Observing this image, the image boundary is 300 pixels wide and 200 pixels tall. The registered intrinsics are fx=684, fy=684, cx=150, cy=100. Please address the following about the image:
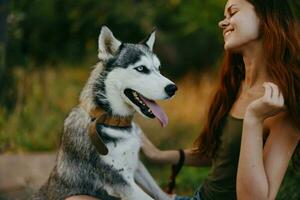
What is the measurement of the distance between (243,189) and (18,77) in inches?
243

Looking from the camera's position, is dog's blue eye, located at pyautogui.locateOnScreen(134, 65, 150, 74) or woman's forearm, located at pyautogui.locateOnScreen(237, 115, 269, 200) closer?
woman's forearm, located at pyautogui.locateOnScreen(237, 115, 269, 200)

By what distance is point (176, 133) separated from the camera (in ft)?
27.6

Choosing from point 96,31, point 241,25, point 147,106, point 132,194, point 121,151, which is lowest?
point 96,31

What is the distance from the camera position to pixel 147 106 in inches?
135

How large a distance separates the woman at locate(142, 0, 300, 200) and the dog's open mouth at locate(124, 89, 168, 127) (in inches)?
13.3

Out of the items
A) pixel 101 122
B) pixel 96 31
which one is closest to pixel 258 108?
pixel 101 122

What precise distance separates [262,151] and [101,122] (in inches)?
34.2

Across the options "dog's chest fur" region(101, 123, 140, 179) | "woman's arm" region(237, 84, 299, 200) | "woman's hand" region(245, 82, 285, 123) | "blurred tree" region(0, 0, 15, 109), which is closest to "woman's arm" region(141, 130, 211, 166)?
"dog's chest fur" region(101, 123, 140, 179)

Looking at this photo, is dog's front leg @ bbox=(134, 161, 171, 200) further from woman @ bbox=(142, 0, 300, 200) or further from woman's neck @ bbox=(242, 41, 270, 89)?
woman's neck @ bbox=(242, 41, 270, 89)

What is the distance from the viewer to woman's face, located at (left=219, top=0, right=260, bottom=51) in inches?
128

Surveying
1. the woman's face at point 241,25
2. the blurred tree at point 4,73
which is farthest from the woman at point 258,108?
the blurred tree at point 4,73

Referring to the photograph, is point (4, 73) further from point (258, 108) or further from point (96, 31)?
point (258, 108)

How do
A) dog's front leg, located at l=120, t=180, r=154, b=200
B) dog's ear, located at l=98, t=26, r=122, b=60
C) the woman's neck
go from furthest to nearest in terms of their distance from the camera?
dog's ear, located at l=98, t=26, r=122, b=60, dog's front leg, located at l=120, t=180, r=154, b=200, the woman's neck

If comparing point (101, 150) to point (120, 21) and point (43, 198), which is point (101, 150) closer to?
point (43, 198)
